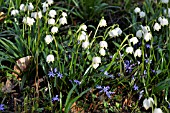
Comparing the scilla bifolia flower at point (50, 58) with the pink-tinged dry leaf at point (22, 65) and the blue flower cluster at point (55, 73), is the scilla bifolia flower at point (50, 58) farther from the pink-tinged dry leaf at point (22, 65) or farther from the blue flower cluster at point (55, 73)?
the pink-tinged dry leaf at point (22, 65)

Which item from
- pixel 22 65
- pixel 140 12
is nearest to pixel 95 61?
pixel 22 65

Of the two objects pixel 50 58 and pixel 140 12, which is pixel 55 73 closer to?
pixel 50 58

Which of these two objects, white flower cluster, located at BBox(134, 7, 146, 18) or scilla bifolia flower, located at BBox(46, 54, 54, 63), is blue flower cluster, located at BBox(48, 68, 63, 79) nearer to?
scilla bifolia flower, located at BBox(46, 54, 54, 63)

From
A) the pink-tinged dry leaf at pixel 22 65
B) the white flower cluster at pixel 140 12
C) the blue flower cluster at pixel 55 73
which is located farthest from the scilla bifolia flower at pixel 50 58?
the white flower cluster at pixel 140 12

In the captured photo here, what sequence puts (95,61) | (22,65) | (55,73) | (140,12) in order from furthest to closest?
(140,12), (22,65), (55,73), (95,61)

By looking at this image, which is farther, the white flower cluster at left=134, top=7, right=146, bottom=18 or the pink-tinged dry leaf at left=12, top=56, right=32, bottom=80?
the white flower cluster at left=134, top=7, right=146, bottom=18

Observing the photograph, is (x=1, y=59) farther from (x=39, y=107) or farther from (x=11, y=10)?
(x=11, y=10)

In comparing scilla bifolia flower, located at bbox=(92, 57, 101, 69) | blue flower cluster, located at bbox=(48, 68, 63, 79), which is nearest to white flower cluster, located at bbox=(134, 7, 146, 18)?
scilla bifolia flower, located at bbox=(92, 57, 101, 69)

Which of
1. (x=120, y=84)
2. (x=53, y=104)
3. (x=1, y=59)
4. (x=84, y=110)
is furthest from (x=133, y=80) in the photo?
(x=1, y=59)
